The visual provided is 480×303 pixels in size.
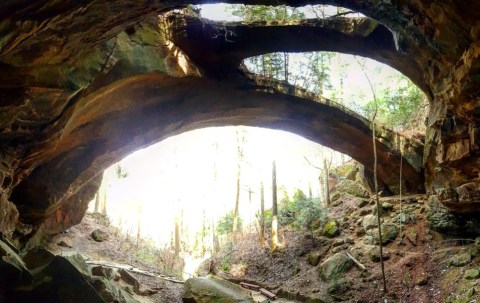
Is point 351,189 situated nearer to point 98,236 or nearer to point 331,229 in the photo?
point 331,229

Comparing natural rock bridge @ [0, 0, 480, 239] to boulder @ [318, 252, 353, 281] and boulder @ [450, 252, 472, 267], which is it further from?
boulder @ [318, 252, 353, 281]

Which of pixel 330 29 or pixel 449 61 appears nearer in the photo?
pixel 449 61

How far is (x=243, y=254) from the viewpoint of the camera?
56.4 ft

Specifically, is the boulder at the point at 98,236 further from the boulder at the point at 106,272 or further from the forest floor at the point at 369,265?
the boulder at the point at 106,272

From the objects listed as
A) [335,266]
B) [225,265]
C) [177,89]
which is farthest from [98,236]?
[335,266]

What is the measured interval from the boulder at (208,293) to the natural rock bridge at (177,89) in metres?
4.36

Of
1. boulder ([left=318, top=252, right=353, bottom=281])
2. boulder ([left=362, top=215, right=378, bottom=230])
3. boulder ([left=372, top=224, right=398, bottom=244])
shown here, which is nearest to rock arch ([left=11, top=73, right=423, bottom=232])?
boulder ([left=362, top=215, right=378, bottom=230])

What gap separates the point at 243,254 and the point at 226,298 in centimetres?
796

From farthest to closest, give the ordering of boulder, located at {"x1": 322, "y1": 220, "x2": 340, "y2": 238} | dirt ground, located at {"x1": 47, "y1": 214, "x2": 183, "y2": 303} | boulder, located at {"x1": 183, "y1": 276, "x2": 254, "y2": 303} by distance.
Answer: boulder, located at {"x1": 322, "y1": 220, "x2": 340, "y2": 238} → dirt ground, located at {"x1": 47, "y1": 214, "x2": 183, "y2": 303} → boulder, located at {"x1": 183, "y1": 276, "x2": 254, "y2": 303}

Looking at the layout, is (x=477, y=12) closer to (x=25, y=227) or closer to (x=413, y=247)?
(x=413, y=247)

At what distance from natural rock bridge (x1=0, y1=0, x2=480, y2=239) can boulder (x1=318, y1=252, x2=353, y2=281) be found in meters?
3.40

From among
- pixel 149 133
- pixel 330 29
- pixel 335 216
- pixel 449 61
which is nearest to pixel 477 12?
pixel 449 61

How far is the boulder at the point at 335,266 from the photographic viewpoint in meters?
11.5

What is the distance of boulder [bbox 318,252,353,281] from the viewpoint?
11.5 meters
